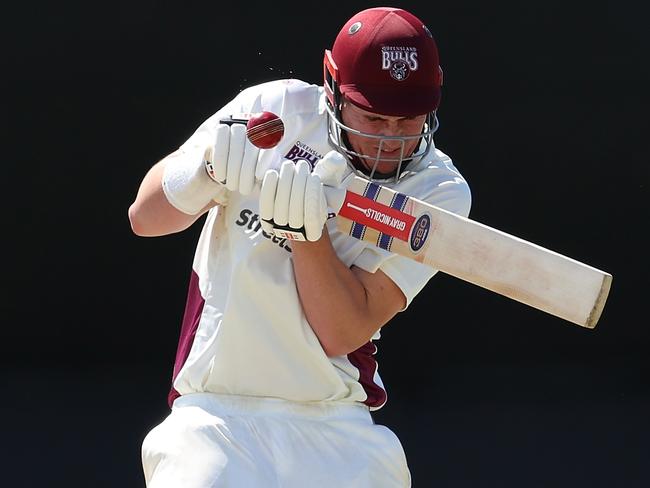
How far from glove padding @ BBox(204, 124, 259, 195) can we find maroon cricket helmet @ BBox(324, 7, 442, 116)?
0.29 meters

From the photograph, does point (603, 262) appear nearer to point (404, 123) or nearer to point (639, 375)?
point (639, 375)

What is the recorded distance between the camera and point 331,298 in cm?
236

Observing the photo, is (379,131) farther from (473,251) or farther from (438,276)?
(438,276)

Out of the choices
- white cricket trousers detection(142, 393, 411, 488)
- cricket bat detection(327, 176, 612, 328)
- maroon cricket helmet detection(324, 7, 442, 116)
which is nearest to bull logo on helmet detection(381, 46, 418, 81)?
maroon cricket helmet detection(324, 7, 442, 116)

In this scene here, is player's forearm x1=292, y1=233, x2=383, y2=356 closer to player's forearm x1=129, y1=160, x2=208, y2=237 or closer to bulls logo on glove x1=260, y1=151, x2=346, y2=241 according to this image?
bulls logo on glove x1=260, y1=151, x2=346, y2=241

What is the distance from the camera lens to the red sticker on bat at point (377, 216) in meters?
2.23

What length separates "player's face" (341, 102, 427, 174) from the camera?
2404mm

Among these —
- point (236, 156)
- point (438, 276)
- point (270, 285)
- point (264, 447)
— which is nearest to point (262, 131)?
point (236, 156)

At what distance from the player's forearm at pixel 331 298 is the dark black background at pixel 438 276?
1.57m

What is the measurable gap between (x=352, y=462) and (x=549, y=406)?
5.92 feet

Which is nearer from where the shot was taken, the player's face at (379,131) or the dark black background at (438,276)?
the player's face at (379,131)

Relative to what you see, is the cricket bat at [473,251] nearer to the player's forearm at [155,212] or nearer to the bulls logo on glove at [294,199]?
the bulls logo on glove at [294,199]

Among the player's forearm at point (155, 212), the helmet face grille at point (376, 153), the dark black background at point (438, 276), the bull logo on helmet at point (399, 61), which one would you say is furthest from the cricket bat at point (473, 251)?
the dark black background at point (438, 276)

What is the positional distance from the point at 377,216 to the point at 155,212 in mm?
481
